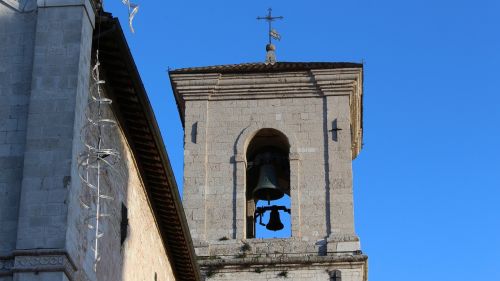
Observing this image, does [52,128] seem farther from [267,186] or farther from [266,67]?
[266,67]

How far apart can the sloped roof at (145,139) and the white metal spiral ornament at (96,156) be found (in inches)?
11.0

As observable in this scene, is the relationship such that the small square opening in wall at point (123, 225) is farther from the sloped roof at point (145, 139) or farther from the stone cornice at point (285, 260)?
the stone cornice at point (285, 260)

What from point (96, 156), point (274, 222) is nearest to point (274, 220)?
point (274, 222)

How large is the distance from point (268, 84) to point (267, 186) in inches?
96.6

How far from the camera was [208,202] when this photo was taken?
27125mm

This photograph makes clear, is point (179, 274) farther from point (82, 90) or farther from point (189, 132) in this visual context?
point (82, 90)

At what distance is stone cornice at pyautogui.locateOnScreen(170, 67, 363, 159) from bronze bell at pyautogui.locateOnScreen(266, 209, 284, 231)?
2562 mm

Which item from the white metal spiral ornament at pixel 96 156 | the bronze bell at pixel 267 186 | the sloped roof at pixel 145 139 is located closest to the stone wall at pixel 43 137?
the white metal spiral ornament at pixel 96 156

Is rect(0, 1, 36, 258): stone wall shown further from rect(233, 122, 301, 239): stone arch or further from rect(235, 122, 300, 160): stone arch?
rect(235, 122, 300, 160): stone arch

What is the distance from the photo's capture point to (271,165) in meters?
28.0

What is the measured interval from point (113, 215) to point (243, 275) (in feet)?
33.6

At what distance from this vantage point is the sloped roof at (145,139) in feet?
49.3

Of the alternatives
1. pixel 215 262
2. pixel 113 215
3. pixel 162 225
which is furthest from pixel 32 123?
pixel 215 262

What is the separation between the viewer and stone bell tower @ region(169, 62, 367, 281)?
86.1 feet
